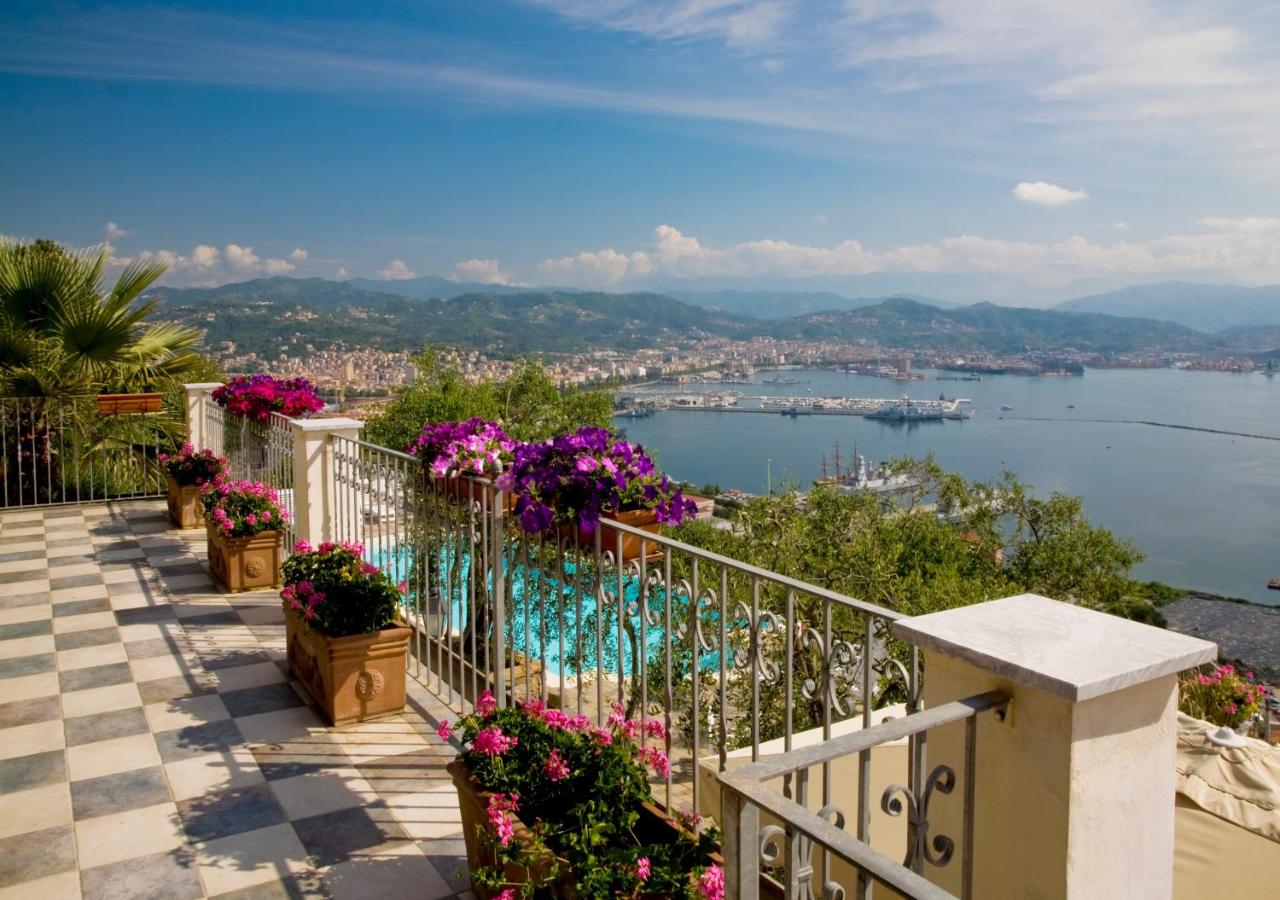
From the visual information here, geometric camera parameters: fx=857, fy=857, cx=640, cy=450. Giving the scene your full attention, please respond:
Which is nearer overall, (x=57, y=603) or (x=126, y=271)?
(x=57, y=603)

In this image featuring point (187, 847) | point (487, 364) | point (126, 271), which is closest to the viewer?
point (187, 847)

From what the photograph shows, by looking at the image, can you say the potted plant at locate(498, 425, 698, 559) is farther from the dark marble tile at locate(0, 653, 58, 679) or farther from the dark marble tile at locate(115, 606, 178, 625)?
the dark marble tile at locate(115, 606, 178, 625)

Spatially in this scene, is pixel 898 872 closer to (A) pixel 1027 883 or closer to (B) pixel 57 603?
(A) pixel 1027 883

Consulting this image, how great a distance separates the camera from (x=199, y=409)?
9.63 meters

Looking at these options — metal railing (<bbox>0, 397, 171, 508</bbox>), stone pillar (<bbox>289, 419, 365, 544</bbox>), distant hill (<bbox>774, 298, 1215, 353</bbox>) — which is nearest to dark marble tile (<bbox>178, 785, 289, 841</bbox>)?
stone pillar (<bbox>289, 419, 365, 544</bbox>)

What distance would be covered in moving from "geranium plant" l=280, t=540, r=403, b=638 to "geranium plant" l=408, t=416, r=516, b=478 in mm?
692

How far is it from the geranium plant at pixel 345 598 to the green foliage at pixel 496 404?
731 inches

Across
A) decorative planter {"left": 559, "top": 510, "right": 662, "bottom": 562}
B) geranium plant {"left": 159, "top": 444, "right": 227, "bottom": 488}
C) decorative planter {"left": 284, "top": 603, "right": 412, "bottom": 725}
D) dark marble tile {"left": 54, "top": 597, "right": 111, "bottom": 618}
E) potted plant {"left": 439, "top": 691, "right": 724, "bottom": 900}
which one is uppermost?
decorative planter {"left": 559, "top": 510, "right": 662, "bottom": 562}

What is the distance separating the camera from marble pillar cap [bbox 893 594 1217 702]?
1458 millimetres

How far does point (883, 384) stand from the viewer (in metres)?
102

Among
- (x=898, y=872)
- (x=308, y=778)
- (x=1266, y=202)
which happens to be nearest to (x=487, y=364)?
(x=308, y=778)

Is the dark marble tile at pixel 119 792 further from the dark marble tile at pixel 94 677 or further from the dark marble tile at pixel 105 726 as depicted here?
the dark marble tile at pixel 94 677

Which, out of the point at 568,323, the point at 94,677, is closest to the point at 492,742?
the point at 94,677

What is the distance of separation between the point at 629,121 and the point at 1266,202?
9495cm
